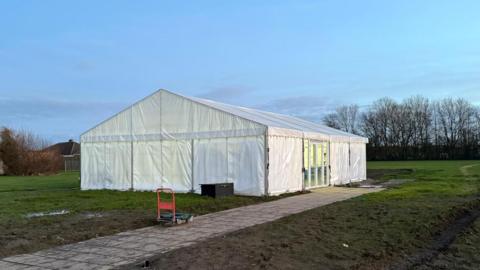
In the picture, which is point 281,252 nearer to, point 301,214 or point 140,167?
point 301,214

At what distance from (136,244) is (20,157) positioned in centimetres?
4897

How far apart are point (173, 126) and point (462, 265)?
14.7 m

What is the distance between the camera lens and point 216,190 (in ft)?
55.4

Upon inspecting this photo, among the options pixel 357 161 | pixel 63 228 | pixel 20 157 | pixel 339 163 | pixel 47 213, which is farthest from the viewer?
pixel 20 157

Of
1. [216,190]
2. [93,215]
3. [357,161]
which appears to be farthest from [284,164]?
[357,161]

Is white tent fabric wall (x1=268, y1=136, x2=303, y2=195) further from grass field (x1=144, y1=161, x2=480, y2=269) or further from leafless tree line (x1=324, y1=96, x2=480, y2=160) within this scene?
leafless tree line (x1=324, y1=96, x2=480, y2=160)

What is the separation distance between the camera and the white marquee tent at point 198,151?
18.1 m

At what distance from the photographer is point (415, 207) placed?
13523 mm

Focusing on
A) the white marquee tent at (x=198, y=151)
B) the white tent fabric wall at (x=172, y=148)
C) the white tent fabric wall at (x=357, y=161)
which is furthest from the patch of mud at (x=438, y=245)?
the white tent fabric wall at (x=357, y=161)

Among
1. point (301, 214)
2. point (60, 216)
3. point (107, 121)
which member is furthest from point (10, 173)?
point (301, 214)

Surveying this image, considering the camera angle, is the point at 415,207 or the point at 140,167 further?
the point at 140,167

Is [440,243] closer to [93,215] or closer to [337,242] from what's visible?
[337,242]

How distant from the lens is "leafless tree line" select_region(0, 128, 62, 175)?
52312mm

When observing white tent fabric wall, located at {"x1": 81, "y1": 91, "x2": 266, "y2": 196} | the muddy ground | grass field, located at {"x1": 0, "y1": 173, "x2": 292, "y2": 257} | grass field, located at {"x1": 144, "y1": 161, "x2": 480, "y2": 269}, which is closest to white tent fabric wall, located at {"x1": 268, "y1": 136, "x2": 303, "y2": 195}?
white tent fabric wall, located at {"x1": 81, "y1": 91, "x2": 266, "y2": 196}
